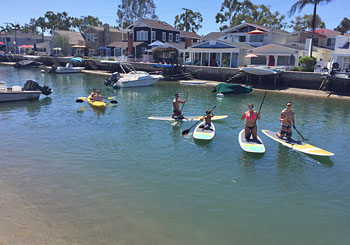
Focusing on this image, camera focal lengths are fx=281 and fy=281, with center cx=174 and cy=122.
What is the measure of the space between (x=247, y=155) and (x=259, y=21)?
73.7 m

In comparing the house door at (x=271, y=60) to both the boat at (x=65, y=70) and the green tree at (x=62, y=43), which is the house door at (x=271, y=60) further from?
the green tree at (x=62, y=43)

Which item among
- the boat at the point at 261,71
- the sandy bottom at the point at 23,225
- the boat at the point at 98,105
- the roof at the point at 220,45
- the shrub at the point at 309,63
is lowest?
the sandy bottom at the point at 23,225

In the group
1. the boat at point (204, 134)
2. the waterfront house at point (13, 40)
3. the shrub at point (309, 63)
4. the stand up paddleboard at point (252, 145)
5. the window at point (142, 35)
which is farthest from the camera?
the waterfront house at point (13, 40)

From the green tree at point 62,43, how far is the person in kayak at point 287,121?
74.3m

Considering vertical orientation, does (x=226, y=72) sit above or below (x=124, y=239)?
above

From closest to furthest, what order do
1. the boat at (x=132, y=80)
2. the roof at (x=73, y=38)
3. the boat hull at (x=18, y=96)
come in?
1. the boat hull at (x=18, y=96)
2. the boat at (x=132, y=80)
3. the roof at (x=73, y=38)

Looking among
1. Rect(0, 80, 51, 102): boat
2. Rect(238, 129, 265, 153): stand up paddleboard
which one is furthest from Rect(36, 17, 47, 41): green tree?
Rect(238, 129, 265, 153): stand up paddleboard

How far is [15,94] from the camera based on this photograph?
25156mm

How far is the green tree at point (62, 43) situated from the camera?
76.1 meters

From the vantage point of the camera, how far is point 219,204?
9023 millimetres

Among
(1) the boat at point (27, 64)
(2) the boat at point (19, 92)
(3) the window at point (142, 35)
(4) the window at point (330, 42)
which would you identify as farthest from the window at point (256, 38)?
(1) the boat at point (27, 64)

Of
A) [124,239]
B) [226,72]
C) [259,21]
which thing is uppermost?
[259,21]

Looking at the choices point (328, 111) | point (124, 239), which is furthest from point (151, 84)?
point (124, 239)

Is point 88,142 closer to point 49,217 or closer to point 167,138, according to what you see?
point 167,138
